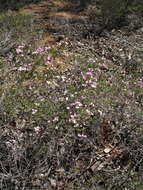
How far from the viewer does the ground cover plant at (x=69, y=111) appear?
334 centimetres

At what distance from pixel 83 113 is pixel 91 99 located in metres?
0.43

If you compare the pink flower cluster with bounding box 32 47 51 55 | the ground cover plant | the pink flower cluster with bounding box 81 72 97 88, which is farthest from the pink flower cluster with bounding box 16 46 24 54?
the pink flower cluster with bounding box 81 72 97 88

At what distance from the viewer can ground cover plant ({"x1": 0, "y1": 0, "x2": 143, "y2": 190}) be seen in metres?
3.34

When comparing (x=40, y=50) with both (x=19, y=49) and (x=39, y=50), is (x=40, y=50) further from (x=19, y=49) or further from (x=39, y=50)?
(x=19, y=49)

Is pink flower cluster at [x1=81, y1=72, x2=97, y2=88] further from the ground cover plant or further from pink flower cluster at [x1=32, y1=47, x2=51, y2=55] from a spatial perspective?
pink flower cluster at [x1=32, y1=47, x2=51, y2=55]

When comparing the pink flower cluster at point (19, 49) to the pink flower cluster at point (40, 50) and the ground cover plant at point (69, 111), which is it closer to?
the ground cover plant at point (69, 111)

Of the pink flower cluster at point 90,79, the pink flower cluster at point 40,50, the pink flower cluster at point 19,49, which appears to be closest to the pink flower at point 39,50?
the pink flower cluster at point 40,50

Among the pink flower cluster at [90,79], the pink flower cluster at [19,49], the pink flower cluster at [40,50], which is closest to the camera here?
the pink flower cluster at [90,79]

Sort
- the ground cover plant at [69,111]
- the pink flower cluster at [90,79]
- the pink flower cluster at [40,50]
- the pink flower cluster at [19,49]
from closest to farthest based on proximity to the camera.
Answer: the ground cover plant at [69,111] < the pink flower cluster at [90,79] < the pink flower cluster at [19,49] < the pink flower cluster at [40,50]

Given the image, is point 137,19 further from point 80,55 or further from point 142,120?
point 142,120

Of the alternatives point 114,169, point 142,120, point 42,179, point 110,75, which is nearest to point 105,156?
point 114,169

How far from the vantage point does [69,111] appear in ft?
14.4

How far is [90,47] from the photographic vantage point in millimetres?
7047

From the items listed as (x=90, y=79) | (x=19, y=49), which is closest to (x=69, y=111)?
(x=90, y=79)
